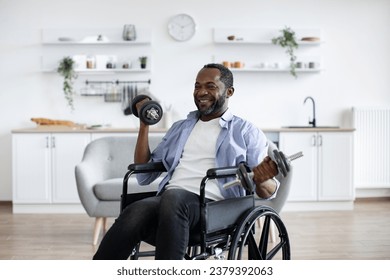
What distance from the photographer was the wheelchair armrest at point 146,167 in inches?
99.9

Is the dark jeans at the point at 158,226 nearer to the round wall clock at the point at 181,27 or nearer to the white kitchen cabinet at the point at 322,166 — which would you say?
Result: the white kitchen cabinet at the point at 322,166

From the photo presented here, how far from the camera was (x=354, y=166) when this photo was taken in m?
5.62

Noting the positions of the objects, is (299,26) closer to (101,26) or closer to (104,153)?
(101,26)

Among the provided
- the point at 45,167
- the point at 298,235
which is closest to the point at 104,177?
the point at 45,167

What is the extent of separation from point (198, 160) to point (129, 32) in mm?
3398

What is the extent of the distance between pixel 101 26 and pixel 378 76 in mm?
2786

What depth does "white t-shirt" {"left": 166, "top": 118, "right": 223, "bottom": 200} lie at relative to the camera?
2.49m

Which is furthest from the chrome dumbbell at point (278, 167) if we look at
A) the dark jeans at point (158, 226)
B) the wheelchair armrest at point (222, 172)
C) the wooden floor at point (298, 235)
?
the wooden floor at point (298, 235)

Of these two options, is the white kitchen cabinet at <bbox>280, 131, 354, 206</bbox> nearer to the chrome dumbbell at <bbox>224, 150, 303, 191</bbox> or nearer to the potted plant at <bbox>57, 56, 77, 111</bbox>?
the potted plant at <bbox>57, 56, 77, 111</bbox>

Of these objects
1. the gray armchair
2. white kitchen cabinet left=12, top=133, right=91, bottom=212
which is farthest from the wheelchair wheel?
white kitchen cabinet left=12, top=133, right=91, bottom=212

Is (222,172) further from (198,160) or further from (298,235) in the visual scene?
(298,235)

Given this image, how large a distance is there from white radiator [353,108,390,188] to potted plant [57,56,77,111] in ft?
9.10
